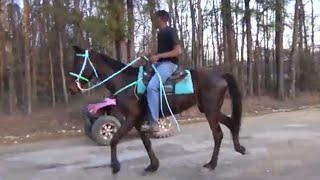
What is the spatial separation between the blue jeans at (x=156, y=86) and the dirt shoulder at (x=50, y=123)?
770 cm

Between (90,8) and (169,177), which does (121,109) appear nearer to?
(169,177)

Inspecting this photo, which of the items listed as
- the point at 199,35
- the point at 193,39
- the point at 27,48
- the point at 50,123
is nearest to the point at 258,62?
the point at 199,35

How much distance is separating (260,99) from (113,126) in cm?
1630

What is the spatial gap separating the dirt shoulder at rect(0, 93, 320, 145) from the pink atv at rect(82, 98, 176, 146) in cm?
240

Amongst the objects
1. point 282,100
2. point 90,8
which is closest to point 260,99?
point 282,100

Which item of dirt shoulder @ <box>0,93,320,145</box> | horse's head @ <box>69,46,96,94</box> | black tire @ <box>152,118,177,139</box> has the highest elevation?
horse's head @ <box>69,46,96,94</box>

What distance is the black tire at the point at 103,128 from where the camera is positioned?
42.3ft

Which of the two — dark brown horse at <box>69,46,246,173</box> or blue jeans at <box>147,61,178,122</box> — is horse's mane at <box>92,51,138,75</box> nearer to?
dark brown horse at <box>69,46,246,173</box>

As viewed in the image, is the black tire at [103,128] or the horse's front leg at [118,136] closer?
the horse's front leg at [118,136]

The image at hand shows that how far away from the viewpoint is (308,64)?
3338 centimetres

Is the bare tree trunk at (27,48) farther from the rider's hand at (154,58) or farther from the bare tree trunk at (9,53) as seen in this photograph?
the rider's hand at (154,58)

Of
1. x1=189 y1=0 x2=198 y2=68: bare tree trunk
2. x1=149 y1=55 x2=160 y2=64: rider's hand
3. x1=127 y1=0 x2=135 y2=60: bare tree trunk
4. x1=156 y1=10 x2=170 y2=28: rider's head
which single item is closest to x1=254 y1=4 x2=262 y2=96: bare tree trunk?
x1=189 y1=0 x2=198 y2=68: bare tree trunk

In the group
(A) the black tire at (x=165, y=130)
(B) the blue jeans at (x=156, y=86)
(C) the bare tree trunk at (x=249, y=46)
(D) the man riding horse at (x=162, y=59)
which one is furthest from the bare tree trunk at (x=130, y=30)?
(B) the blue jeans at (x=156, y=86)

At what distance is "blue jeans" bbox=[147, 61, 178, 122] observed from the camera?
27.8 feet
